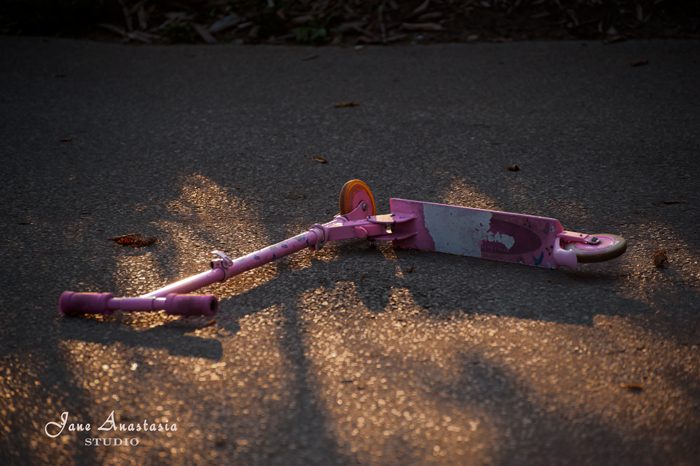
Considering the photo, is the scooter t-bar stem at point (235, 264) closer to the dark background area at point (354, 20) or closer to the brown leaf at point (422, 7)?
the dark background area at point (354, 20)

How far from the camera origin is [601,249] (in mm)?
2201

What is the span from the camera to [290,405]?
5.43 ft

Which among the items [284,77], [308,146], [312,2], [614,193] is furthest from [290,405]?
[312,2]

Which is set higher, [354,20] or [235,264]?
[354,20]

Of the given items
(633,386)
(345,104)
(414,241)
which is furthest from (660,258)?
(345,104)

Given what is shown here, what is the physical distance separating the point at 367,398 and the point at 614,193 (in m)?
2.21

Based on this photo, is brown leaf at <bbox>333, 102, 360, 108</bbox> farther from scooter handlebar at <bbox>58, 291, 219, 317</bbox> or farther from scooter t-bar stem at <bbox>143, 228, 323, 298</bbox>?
scooter handlebar at <bbox>58, 291, 219, 317</bbox>

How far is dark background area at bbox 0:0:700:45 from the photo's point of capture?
658cm

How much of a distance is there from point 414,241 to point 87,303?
141 centimetres

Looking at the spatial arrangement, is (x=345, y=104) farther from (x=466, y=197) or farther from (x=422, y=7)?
(x=422, y=7)

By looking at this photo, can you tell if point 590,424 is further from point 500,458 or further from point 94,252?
point 94,252

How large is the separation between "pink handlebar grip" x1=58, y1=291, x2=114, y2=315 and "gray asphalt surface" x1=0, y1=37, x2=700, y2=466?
0.07m

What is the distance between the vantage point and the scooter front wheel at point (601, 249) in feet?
7.15

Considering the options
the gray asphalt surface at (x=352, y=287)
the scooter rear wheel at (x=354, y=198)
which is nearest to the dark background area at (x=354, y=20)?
the gray asphalt surface at (x=352, y=287)
